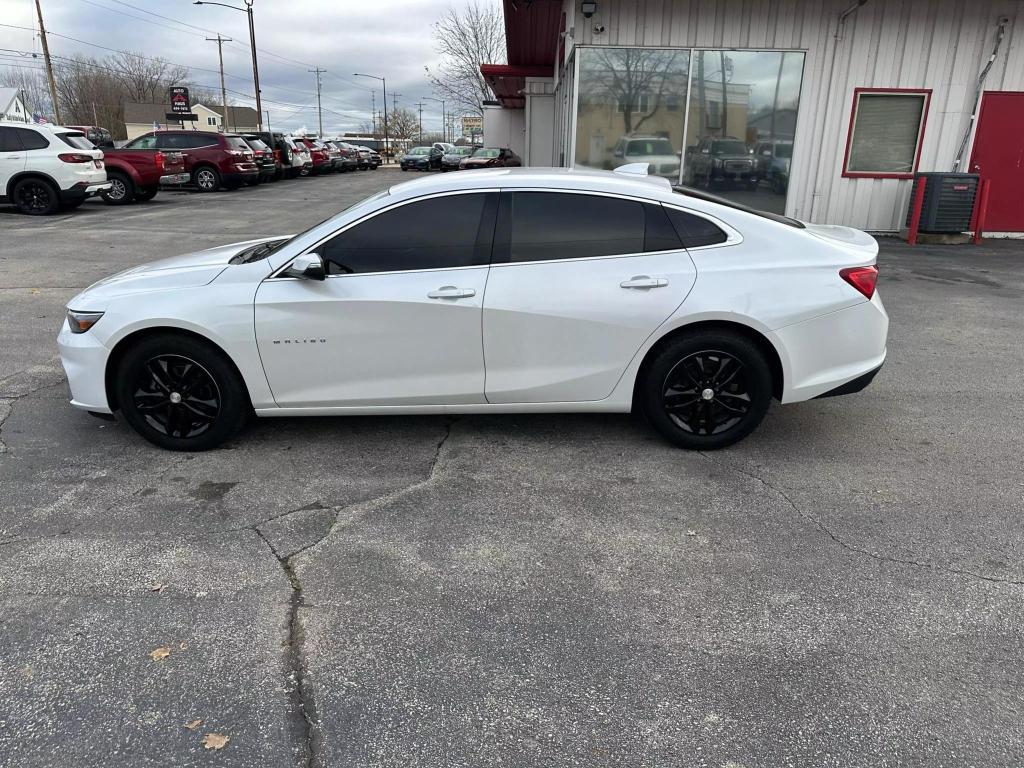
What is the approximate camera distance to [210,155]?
23312 mm

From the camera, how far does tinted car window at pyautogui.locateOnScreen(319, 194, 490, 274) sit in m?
4.15

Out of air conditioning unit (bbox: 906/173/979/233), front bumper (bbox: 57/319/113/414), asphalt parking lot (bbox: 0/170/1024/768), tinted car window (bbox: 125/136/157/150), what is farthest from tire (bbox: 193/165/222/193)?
front bumper (bbox: 57/319/113/414)

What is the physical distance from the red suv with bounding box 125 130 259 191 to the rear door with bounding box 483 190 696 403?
2190 centimetres

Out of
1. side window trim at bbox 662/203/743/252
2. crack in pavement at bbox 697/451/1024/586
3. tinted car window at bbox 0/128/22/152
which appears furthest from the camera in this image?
tinted car window at bbox 0/128/22/152

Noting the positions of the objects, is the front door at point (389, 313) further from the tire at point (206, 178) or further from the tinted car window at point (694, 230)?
the tire at point (206, 178)

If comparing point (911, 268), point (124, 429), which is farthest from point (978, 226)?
point (124, 429)

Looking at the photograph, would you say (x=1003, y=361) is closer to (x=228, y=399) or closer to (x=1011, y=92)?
(x=228, y=399)

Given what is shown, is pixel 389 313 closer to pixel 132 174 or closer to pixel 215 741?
pixel 215 741

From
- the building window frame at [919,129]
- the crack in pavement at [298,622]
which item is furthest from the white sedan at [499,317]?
the building window frame at [919,129]

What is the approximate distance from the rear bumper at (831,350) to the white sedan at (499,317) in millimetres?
10

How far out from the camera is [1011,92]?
12.4m

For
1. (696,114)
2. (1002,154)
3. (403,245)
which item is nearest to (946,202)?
(1002,154)

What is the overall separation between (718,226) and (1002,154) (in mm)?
11438

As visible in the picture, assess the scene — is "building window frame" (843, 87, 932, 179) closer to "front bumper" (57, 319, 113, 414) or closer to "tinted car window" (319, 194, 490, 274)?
"tinted car window" (319, 194, 490, 274)
